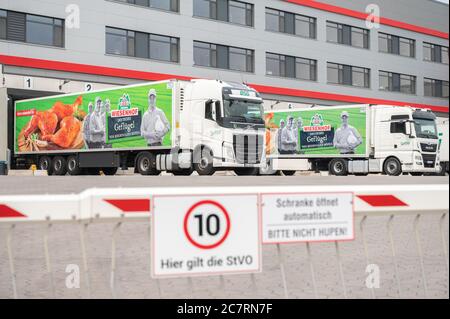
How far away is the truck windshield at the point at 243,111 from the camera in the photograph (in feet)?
78.2

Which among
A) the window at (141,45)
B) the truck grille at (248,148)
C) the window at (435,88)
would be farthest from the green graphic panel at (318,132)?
the window at (435,88)

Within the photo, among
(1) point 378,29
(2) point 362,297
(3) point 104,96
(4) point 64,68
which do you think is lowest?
(2) point 362,297

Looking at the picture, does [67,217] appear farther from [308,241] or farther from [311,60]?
[311,60]

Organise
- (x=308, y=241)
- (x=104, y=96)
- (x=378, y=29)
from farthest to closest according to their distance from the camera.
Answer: (x=378, y=29) → (x=104, y=96) → (x=308, y=241)

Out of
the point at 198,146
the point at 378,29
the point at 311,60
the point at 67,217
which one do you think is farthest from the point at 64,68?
the point at 67,217

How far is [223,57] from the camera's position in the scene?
133 ft

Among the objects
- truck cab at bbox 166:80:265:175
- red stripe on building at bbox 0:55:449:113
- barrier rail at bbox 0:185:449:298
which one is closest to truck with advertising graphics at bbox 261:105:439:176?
truck cab at bbox 166:80:265:175

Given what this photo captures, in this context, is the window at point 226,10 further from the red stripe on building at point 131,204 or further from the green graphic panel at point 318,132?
the red stripe on building at point 131,204

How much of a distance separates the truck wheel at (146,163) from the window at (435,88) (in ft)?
125

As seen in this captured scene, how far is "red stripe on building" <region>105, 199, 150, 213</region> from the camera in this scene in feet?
12.1

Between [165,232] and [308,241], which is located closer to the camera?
[165,232]

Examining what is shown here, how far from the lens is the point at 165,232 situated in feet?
12.1
